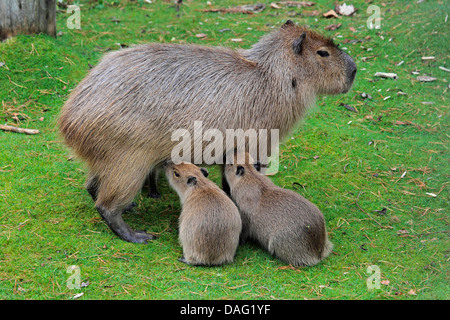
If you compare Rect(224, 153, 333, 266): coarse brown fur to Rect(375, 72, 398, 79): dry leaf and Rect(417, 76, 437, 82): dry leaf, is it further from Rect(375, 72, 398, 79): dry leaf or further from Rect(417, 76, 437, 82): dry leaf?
Rect(417, 76, 437, 82): dry leaf

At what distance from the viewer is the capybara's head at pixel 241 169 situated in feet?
13.8

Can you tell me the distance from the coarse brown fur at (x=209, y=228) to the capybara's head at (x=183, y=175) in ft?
0.42

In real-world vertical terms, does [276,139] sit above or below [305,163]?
above

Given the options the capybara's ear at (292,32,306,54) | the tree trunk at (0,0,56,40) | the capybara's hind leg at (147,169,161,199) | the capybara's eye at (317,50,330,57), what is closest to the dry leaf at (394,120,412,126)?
the capybara's eye at (317,50,330,57)

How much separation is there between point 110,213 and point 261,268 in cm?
126

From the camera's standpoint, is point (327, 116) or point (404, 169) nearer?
point (404, 169)

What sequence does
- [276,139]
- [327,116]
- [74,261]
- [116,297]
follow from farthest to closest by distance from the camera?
[327,116] < [276,139] < [74,261] < [116,297]

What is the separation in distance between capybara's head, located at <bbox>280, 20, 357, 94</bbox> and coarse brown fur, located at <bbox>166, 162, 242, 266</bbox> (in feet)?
4.26

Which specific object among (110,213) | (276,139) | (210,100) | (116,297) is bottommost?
(116,297)

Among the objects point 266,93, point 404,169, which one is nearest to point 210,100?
point 266,93

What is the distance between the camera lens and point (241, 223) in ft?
13.1

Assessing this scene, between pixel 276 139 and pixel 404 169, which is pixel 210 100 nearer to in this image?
pixel 276 139

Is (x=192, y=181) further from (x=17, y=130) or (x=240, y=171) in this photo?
(x=17, y=130)

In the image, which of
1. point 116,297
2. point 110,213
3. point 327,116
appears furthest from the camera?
point 327,116
